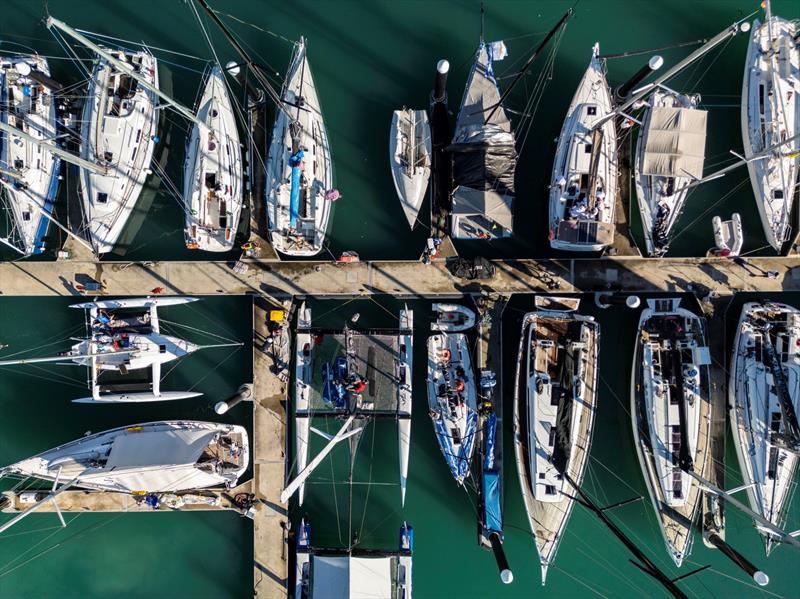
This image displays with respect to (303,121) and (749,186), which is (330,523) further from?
(749,186)

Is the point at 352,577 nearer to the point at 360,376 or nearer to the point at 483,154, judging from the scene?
the point at 360,376

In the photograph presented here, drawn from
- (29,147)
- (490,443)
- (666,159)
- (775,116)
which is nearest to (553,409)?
(490,443)

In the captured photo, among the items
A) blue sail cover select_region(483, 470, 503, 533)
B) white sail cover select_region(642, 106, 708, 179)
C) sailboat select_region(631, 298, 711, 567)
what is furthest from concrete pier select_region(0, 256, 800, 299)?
blue sail cover select_region(483, 470, 503, 533)

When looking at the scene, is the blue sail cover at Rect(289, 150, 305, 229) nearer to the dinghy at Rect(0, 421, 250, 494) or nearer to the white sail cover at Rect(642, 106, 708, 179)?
the dinghy at Rect(0, 421, 250, 494)

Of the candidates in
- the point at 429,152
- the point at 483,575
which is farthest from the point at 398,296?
the point at 483,575

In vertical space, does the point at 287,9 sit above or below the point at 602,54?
above

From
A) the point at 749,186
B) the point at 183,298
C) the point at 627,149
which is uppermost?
the point at 627,149
